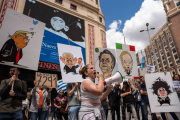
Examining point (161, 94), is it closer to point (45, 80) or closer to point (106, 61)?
point (106, 61)

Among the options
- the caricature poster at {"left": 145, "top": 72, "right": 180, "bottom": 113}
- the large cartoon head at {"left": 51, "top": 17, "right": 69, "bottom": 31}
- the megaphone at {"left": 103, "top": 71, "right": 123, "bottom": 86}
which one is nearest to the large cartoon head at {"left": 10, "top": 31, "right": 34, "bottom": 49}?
the megaphone at {"left": 103, "top": 71, "right": 123, "bottom": 86}

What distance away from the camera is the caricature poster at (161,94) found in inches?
164

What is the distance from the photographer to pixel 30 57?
3.13 meters

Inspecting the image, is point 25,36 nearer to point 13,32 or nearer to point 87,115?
point 13,32

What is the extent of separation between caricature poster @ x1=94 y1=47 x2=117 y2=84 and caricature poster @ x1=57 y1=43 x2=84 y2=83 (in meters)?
→ 1.12

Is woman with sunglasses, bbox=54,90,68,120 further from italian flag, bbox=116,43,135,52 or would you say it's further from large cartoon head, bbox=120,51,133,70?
italian flag, bbox=116,43,135,52

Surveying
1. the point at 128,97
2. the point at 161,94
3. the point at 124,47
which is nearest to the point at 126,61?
the point at 124,47

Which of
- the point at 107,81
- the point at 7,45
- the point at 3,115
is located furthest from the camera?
the point at 7,45

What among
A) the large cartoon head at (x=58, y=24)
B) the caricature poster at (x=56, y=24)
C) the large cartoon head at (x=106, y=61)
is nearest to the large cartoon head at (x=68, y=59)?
the large cartoon head at (x=106, y=61)

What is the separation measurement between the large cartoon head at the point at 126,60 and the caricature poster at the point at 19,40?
4.00 metres

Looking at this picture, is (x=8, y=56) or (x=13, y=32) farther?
(x=13, y=32)

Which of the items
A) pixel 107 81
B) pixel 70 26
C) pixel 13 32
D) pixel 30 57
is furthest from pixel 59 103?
pixel 70 26

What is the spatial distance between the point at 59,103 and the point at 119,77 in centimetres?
354

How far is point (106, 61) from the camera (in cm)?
559
